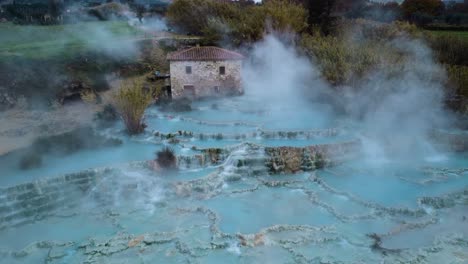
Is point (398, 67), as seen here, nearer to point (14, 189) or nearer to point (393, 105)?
point (393, 105)

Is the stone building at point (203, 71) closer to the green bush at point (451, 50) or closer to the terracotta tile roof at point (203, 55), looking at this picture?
the terracotta tile roof at point (203, 55)

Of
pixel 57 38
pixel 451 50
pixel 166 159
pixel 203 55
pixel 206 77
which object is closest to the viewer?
pixel 166 159

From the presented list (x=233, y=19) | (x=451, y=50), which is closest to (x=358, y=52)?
(x=451, y=50)

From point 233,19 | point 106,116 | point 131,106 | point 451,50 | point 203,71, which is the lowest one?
point 106,116

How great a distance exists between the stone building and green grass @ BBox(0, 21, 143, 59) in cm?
792

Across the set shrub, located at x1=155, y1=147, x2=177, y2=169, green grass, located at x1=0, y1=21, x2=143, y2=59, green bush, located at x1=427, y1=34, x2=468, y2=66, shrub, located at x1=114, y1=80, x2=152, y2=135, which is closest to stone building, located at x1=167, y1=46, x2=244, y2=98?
shrub, located at x1=114, y1=80, x2=152, y2=135

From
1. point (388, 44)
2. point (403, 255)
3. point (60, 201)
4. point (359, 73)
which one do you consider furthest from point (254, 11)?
point (403, 255)

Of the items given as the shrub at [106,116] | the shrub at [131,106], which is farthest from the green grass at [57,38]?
the shrub at [131,106]

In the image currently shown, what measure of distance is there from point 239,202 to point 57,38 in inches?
867

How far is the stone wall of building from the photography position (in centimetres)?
2311

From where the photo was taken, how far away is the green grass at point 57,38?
25.7 m

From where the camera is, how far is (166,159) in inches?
607

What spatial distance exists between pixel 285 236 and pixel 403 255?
9.90 ft

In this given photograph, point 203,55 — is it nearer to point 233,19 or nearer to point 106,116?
point 106,116
